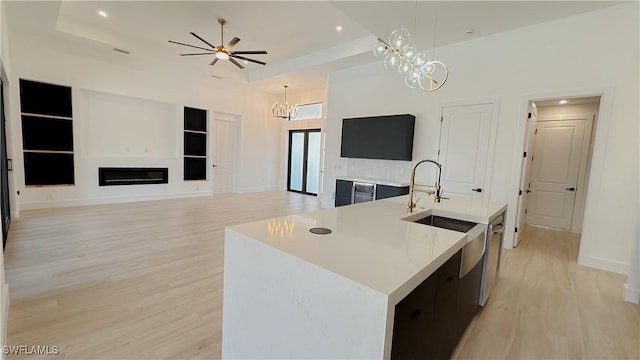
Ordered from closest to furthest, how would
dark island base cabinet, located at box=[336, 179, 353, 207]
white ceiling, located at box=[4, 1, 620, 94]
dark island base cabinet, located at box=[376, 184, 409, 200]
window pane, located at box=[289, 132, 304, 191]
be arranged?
white ceiling, located at box=[4, 1, 620, 94], dark island base cabinet, located at box=[376, 184, 409, 200], dark island base cabinet, located at box=[336, 179, 353, 207], window pane, located at box=[289, 132, 304, 191]

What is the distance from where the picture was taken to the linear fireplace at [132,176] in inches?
246

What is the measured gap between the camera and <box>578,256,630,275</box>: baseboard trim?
3.38m

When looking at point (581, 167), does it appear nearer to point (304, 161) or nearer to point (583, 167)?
point (583, 167)

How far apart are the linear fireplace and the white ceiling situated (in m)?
2.41

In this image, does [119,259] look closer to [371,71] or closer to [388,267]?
[388,267]

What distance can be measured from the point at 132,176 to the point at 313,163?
4.94 metres

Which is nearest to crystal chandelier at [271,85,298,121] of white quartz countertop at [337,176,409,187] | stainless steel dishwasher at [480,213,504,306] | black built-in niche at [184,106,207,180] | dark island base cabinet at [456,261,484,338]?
black built-in niche at [184,106,207,180]

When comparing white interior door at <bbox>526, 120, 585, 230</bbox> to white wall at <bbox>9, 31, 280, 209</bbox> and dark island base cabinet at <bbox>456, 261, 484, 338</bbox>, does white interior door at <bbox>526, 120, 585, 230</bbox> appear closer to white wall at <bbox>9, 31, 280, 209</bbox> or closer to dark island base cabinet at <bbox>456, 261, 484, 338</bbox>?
dark island base cabinet at <bbox>456, 261, 484, 338</bbox>

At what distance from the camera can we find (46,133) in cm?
552

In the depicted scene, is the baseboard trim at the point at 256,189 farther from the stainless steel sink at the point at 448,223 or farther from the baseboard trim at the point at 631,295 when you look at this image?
the baseboard trim at the point at 631,295

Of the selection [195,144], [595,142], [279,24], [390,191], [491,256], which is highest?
[279,24]

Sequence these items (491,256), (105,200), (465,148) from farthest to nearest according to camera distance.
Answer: (105,200) → (465,148) → (491,256)

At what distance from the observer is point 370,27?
4.02 m

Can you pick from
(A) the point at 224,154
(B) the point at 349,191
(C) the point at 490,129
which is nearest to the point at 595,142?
(C) the point at 490,129
